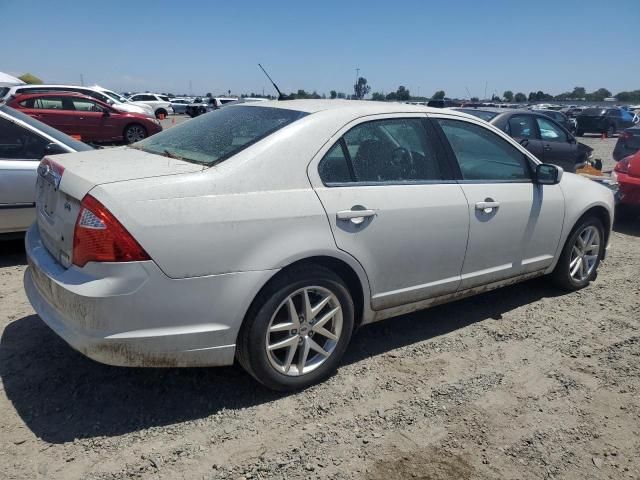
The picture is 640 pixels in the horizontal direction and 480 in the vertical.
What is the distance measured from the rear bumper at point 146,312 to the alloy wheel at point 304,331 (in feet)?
0.91

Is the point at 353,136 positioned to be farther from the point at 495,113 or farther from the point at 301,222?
the point at 495,113

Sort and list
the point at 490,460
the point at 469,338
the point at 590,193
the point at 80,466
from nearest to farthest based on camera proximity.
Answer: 1. the point at 80,466
2. the point at 490,460
3. the point at 469,338
4. the point at 590,193

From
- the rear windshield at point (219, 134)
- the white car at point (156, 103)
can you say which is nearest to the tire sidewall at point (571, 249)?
the rear windshield at point (219, 134)

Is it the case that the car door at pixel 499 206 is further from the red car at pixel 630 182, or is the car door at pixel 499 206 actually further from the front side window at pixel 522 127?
the front side window at pixel 522 127

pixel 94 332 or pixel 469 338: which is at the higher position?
pixel 94 332

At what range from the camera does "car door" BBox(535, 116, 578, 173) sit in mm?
9452

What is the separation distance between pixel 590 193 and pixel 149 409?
12.7 feet

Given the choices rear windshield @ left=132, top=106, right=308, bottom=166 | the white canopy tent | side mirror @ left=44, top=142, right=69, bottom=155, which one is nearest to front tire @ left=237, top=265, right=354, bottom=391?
rear windshield @ left=132, top=106, right=308, bottom=166

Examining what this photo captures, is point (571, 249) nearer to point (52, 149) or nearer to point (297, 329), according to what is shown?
point (297, 329)

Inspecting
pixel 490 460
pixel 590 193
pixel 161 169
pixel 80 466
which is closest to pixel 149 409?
pixel 80 466

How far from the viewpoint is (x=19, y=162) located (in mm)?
4797

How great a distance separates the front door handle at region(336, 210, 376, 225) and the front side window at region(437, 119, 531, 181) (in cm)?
97

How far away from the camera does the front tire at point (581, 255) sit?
4508mm

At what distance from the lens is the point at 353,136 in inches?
124
